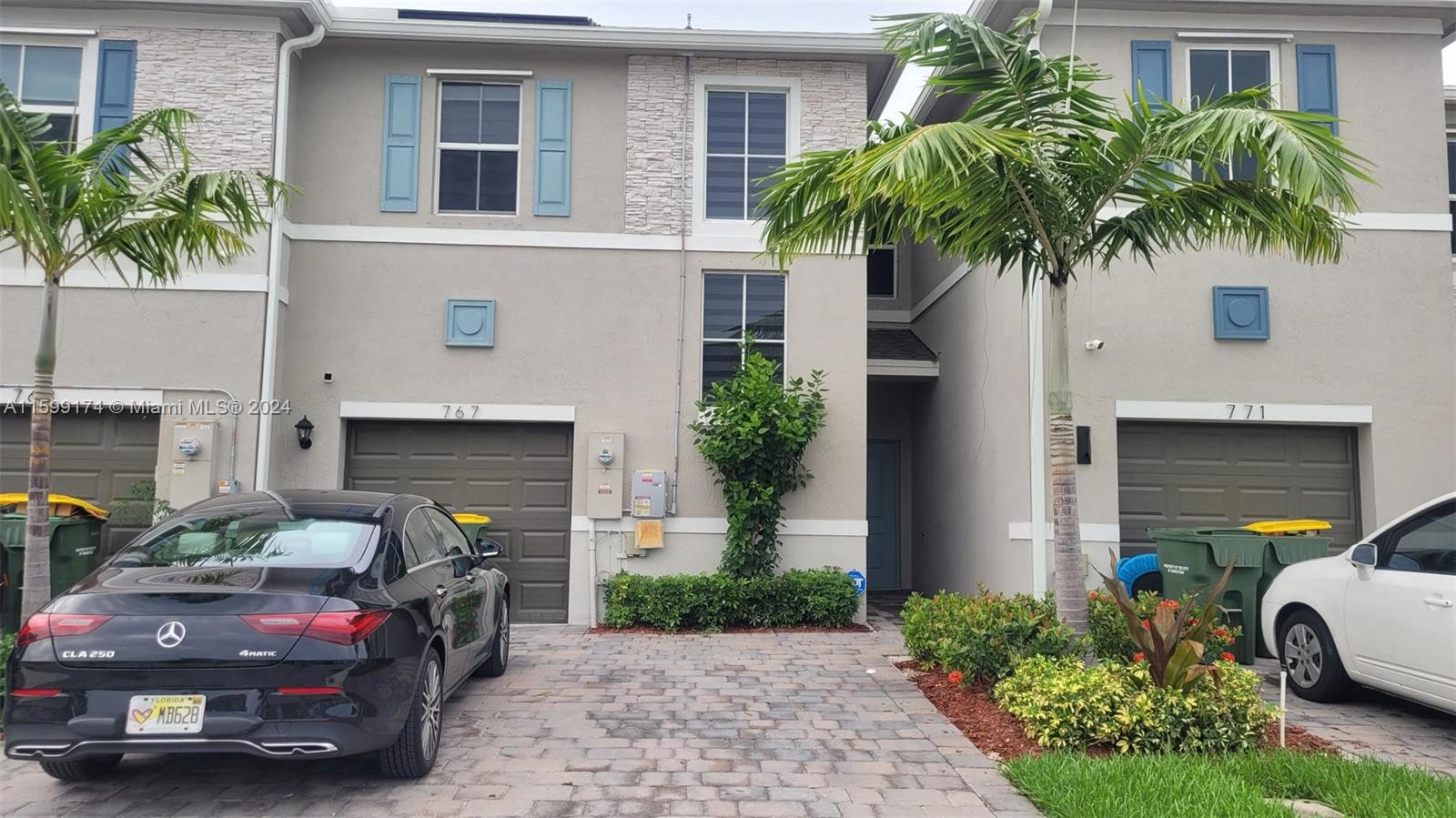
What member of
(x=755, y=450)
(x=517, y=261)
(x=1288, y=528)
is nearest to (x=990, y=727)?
(x=755, y=450)

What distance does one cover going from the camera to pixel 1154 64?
912 cm

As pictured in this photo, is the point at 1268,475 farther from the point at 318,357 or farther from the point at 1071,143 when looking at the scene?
the point at 318,357

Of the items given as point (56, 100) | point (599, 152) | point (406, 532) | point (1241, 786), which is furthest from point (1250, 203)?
point (56, 100)

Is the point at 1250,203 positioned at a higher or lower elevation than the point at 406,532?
higher

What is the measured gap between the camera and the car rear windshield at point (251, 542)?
4.47 meters

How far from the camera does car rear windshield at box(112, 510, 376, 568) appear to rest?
447 cm

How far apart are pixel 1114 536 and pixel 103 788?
319 inches

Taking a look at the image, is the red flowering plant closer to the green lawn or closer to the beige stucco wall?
the green lawn

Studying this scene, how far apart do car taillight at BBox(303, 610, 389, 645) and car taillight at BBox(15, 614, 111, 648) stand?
2.97ft

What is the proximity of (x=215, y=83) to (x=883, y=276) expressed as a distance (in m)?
8.66

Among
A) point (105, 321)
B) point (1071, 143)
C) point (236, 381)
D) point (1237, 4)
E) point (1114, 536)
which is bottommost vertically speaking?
point (1114, 536)

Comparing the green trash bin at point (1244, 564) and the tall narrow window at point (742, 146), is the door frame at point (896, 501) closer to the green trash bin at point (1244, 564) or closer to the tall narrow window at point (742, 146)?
the tall narrow window at point (742, 146)

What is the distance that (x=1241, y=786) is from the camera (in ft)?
13.7

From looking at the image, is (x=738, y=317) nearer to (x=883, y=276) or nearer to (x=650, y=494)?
(x=650, y=494)
